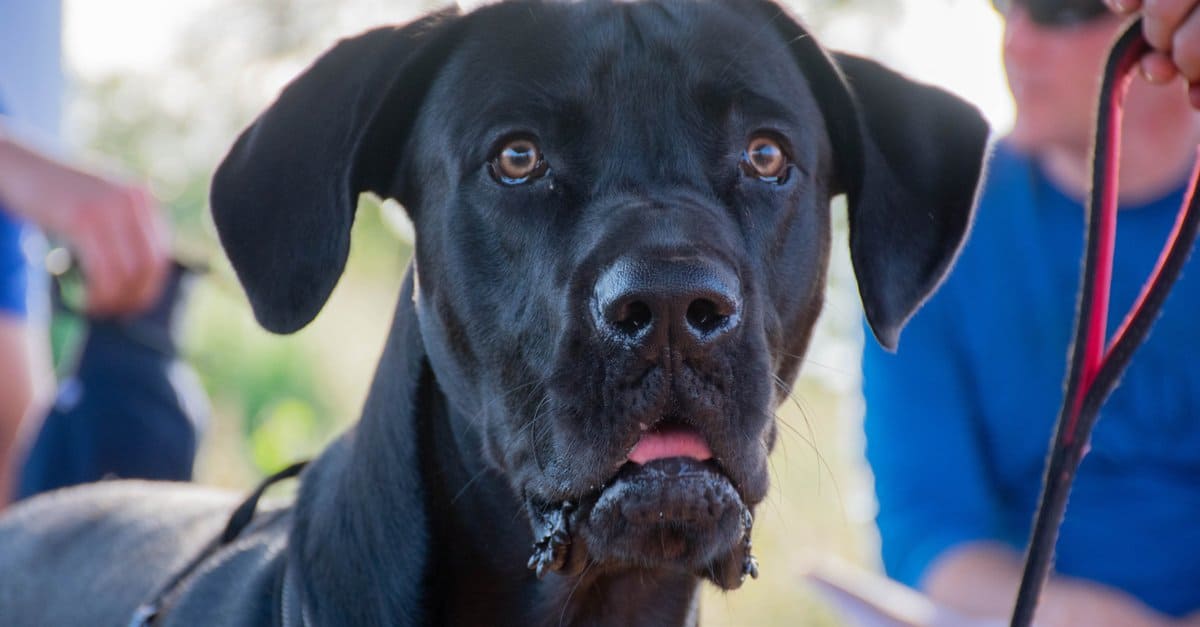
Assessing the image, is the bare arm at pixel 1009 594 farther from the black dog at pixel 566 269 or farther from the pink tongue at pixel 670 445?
the pink tongue at pixel 670 445

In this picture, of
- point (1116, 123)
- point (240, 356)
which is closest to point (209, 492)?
point (1116, 123)

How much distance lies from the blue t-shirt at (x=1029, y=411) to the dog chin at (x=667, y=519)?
1607 millimetres

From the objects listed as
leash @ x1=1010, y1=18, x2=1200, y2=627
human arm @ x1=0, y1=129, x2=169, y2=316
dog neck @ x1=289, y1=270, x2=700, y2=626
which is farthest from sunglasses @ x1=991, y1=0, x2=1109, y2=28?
human arm @ x1=0, y1=129, x2=169, y2=316

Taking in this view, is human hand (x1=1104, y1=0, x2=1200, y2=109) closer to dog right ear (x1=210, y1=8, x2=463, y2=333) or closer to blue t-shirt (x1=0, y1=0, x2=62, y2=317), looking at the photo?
dog right ear (x1=210, y1=8, x2=463, y2=333)

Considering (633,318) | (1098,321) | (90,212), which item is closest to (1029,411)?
(1098,321)

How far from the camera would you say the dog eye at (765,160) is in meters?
2.15

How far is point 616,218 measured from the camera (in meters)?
1.92

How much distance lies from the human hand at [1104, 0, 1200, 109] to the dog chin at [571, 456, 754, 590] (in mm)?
953

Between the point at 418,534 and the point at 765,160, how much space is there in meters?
0.86

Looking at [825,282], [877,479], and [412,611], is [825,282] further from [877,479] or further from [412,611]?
[877,479]

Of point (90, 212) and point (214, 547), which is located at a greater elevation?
point (90, 212)

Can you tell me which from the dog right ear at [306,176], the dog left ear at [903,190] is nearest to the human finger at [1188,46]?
the dog left ear at [903,190]

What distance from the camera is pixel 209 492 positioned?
317 centimetres

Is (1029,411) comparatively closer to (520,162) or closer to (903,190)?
(903,190)
